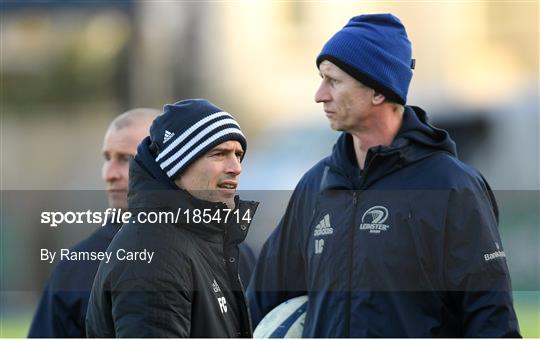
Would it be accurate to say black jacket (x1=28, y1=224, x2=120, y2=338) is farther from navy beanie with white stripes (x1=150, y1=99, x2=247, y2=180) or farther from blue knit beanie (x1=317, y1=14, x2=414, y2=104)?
blue knit beanie (x1=317, y1=14, x2=414, y2=104)

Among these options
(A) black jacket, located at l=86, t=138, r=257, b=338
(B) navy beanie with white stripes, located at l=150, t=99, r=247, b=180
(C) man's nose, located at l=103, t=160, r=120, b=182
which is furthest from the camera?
(C) man's nose, located at l=103, t=160, r=120, b=182

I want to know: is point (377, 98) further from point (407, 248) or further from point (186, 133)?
point (186, 133)

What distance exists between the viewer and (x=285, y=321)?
12.7 ft

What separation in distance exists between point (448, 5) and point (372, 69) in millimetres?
7045

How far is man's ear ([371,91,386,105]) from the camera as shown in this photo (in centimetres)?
387

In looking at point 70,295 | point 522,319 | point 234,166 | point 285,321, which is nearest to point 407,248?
point 285,321

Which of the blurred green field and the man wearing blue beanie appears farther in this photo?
the blurred green field

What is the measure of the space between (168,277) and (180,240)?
0.15m

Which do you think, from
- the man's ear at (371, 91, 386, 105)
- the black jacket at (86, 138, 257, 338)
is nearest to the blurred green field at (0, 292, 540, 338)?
the man's ear at (371, 91, 386, 105)

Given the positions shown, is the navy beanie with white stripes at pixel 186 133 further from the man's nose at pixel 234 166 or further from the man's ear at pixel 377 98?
the man's ear at pixel 377 98

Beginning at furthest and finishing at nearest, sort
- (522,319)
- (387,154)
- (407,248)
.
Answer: (522,319)
(387,154)
(407,248)

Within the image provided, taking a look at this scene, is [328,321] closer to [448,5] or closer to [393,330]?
[393,330]

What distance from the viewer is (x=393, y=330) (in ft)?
11.7

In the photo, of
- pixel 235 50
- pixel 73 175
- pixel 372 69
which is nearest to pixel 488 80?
pixel 235 50
